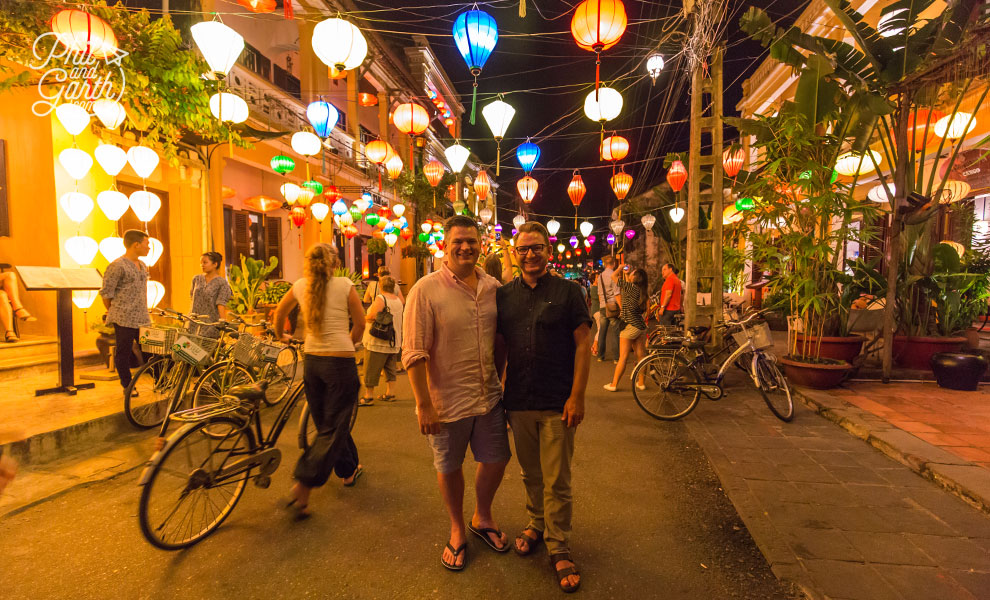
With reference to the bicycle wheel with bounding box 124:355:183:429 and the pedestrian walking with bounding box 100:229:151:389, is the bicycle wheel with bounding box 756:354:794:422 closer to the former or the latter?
the bicycle wheel with bounding box 124:355:183:429

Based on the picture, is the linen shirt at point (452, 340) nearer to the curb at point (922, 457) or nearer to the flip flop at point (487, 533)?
the flip flop at point (487, 533)

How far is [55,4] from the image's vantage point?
5.43 metres

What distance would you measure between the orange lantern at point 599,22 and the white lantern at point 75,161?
6.99 metres

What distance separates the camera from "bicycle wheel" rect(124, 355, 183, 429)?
5.19 metres

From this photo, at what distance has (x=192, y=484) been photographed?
3012 mm

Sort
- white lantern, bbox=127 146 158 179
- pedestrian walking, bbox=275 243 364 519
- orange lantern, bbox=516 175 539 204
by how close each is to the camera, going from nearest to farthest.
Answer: pedestrian walking, bbox=275 243 364 519, white lantern, bbox=127 146 158 179, orange lantern, bbox=516 175 539 204

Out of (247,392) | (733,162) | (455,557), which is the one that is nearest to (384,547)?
(455,557)

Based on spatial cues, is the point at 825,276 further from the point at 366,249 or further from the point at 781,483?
the point at 366,249

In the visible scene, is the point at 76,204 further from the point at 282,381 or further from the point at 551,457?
the point at 551,457

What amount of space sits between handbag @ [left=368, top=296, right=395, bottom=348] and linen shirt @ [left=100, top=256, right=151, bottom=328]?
2.57m

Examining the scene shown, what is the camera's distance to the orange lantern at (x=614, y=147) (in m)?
9.90

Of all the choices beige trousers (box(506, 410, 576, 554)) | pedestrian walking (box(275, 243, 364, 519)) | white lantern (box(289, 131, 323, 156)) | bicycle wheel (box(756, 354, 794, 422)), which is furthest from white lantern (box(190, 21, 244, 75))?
bicycle wheel (box(756, 354, 794, 422))

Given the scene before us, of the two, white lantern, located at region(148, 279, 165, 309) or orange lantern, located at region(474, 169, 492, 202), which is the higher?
orange lantern, located at region(474, 169, 492, 202)

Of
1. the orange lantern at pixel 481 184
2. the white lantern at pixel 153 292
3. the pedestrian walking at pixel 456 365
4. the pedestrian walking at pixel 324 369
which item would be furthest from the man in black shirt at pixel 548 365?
the orange lantern at pixel 481 184
